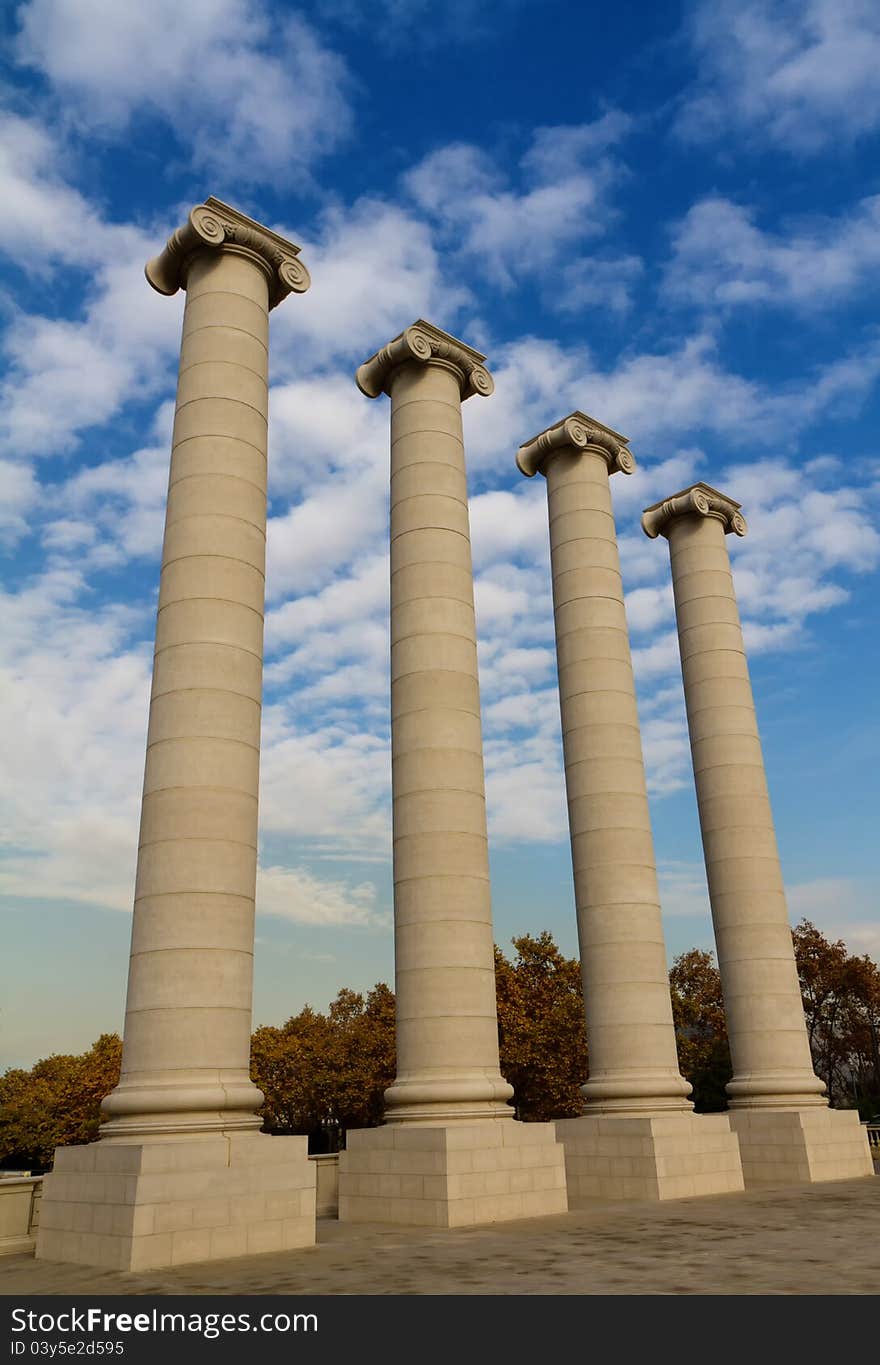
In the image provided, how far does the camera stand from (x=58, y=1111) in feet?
536

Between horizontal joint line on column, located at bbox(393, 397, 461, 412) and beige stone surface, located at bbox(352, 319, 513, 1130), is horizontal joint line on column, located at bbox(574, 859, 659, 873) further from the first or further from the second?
horizontal joint line on column, located at bbox(393, 397, 461, 412)

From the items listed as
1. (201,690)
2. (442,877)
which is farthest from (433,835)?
(201,690)

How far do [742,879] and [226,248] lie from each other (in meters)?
51.3

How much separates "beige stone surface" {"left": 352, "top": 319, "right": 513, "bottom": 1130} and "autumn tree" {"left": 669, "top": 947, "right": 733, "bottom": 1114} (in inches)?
3993

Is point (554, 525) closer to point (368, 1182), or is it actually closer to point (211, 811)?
point (211, 811)

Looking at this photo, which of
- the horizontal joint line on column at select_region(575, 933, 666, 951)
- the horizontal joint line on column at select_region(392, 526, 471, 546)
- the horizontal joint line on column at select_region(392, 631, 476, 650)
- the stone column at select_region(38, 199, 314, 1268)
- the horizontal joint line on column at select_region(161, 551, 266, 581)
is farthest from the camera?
the horizontal joint line on column at select_region(575, 933, 666, 951)

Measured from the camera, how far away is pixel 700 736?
78812mm

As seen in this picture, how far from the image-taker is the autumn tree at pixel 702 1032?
486 feet

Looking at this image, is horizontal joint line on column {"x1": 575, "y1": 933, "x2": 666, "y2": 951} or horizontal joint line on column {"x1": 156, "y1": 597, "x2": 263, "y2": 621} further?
horizontal joint line on column {"x1": 575, "y1": 933, "x2": 666, "y2": 951}

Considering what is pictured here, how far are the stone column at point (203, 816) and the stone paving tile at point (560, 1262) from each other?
2840 millimetres

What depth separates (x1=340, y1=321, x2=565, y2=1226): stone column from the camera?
48.3 m

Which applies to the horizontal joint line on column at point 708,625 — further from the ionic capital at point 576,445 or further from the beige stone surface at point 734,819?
the ionic capital at point 576,445

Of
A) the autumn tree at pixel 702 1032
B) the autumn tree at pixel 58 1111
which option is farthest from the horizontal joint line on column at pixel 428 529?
the autumn tree at pixel 58 1111

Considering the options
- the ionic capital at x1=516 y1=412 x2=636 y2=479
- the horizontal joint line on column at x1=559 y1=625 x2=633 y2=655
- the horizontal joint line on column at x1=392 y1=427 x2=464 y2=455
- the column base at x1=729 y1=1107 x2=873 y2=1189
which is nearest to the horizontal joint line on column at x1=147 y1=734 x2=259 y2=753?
the horizontal joint line on column at x1=392 y1=427 x2=464 y2=455
